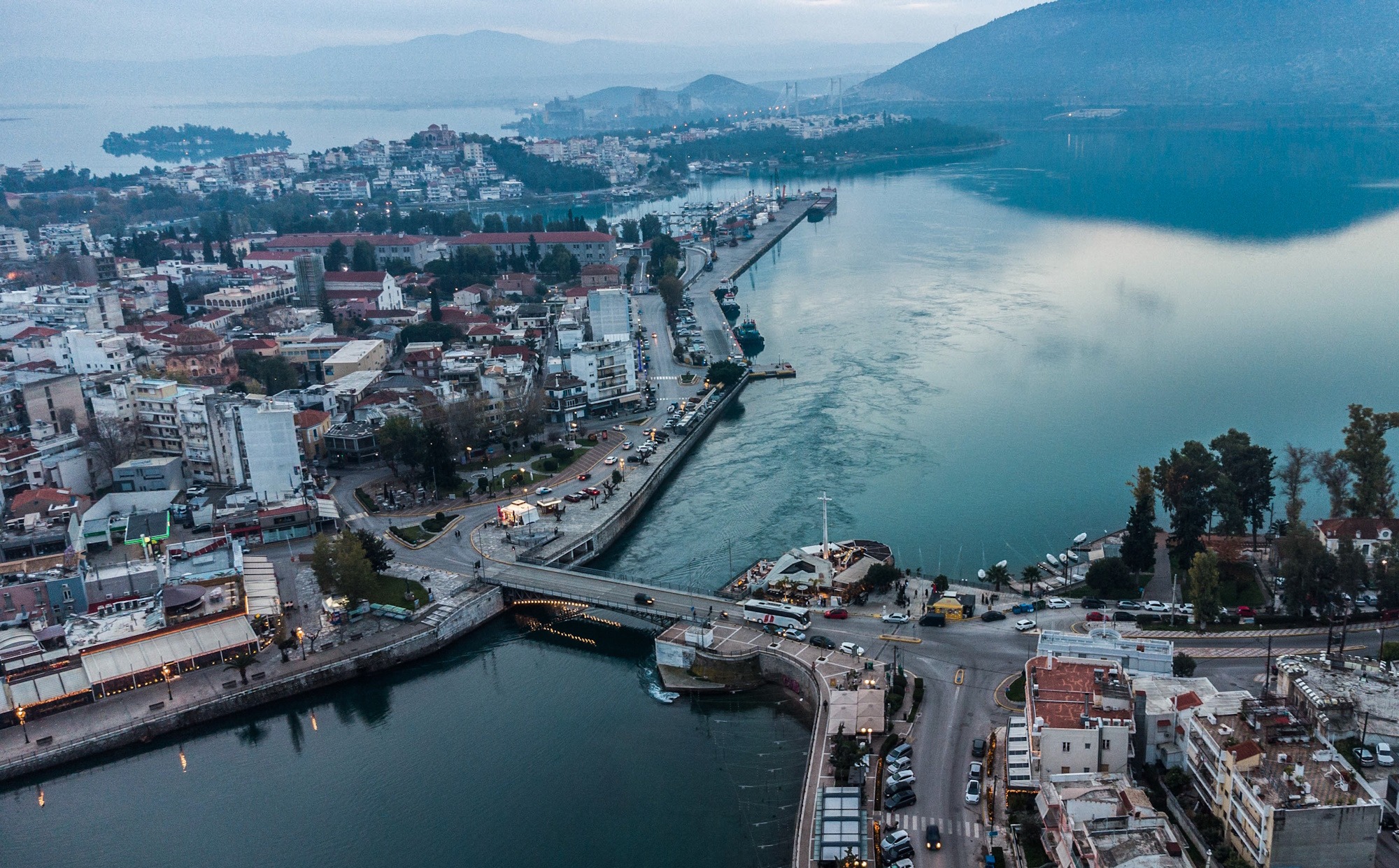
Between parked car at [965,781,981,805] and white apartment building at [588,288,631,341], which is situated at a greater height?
white apartment building at [588,288,631,341]

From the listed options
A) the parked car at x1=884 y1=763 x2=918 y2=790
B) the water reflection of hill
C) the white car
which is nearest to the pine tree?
the parked car at x1=884 y1=763 x2=918 y2=790

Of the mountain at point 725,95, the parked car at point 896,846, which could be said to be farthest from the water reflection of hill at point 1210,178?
the mountain at point 725,95

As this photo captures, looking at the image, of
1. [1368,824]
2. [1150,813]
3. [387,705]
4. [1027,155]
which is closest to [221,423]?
[387,705]

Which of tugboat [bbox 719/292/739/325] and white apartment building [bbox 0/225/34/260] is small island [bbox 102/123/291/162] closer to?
white apartment building [bbox 0/225/34/260]

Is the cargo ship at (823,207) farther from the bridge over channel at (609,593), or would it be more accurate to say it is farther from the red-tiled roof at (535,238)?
the bridge over channel at (609,593)

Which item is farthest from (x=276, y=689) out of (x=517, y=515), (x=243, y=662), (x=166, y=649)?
(x=517, y=515)

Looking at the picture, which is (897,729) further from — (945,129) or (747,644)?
(945,129)

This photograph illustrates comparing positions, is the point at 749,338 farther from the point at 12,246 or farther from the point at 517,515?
the point at 12,246
